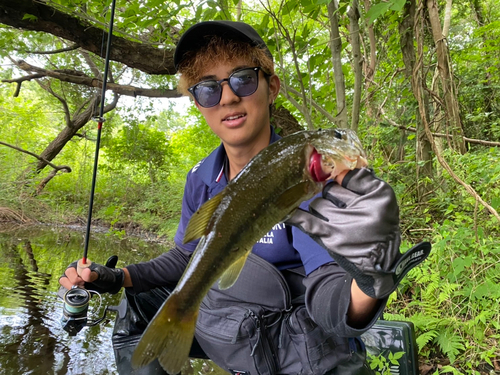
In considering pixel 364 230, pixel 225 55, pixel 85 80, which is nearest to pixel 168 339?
pixel 364 230

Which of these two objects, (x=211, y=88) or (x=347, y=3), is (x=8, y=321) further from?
(x=347, y=3)

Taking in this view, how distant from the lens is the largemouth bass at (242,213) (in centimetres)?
125

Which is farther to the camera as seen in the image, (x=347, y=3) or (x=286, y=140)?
(x=347, y=3)

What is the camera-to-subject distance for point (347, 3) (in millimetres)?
3176

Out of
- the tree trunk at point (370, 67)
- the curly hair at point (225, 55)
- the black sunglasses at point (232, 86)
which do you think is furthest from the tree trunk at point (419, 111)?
the black sunglasses at point (232, 86)

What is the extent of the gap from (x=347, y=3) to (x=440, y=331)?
3.07 meters

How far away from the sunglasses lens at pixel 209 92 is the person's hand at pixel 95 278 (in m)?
1.34

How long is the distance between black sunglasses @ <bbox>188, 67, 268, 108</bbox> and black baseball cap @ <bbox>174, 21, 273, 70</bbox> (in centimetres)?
26

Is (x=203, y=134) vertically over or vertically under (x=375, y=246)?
over

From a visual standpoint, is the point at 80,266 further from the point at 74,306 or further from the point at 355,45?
the point at 355,45

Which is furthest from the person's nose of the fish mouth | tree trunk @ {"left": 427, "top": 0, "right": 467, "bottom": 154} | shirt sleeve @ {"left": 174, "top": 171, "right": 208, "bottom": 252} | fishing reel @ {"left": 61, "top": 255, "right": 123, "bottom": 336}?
tree trunk @ {"left": 427, "top": 0, "right": 467, "bottom": 154}

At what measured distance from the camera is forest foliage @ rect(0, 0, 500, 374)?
2.95m

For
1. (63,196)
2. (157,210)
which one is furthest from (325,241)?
(63,196)

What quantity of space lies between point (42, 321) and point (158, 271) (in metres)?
2.57
